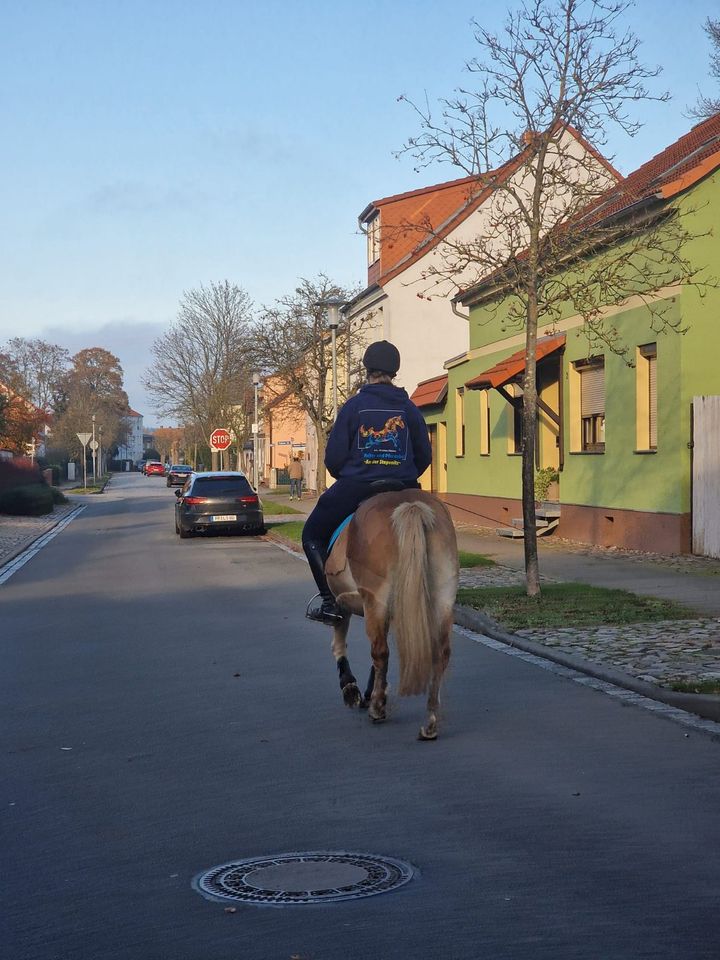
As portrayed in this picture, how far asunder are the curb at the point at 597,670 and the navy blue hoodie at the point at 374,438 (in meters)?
2.23

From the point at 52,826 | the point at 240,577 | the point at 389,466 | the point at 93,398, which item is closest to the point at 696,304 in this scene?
the point at 240,577

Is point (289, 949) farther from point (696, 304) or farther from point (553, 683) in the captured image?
point (696, 304)

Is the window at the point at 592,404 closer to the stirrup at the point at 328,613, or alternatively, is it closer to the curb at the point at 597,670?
the curb at the point at 597,670

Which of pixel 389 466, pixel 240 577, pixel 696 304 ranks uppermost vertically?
pixel 696 304

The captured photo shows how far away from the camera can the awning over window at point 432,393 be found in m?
37.3

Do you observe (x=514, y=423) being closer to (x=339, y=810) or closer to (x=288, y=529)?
(x=288, y=529)

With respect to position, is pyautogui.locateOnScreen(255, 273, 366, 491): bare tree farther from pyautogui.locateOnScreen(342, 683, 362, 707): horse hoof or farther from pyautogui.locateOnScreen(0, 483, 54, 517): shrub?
pyautogui.locateOnScreen(342, 683, 362, 707): horse hoof

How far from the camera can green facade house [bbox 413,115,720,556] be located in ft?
64.2

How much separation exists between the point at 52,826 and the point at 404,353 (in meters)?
41.4

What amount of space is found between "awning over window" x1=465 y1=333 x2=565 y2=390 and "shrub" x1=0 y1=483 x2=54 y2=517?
21.2 m

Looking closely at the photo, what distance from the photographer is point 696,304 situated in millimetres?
19609

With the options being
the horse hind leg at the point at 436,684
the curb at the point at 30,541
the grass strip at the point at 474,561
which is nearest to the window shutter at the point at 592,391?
the grass strip at the point at 474,561

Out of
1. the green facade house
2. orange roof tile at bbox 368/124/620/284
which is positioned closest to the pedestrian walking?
orange roof tile at bbox 368/124/620/284

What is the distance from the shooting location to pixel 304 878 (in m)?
4.89
